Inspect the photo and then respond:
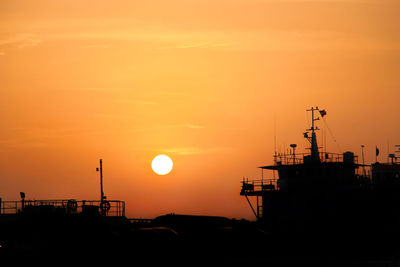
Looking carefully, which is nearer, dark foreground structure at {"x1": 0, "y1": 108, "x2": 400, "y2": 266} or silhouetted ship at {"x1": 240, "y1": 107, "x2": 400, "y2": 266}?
dark foreground structure at {"x1": 0, "y1": 108, "x2": 400, "y2": 266}

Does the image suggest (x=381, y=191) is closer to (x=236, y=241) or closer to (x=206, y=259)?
(x=236, y=241)

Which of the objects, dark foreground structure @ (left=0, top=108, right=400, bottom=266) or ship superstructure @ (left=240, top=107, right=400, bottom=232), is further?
ship superstructure @ (left=240, top=107, right=400, bottom=232)

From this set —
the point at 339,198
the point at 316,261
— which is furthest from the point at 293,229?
the point at 316,261

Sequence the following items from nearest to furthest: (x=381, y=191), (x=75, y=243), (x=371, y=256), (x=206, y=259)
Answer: (x=75, y=243) < (x=206, y=259) < (x=371, y=256) < (x=381, y=191)

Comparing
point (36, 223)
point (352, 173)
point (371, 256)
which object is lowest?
point (371, 256)

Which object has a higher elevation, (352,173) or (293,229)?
(352,173)

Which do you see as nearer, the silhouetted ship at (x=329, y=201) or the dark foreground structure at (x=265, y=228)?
the dark foreground structure at (x=265, y=228)

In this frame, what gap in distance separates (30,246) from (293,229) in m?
32.3

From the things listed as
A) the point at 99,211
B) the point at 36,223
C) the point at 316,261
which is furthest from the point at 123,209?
the point at 316,261

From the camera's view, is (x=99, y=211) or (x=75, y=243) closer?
(x=75, y=243)

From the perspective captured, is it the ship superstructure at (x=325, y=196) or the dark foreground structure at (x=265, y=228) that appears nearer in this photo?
the dark foreground structure at (x=265, y=228)

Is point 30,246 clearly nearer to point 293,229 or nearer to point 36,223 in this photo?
point 36,223

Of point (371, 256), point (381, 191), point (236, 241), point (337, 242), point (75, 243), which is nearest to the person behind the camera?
point (75, 243)

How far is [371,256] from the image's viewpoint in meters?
60.8
